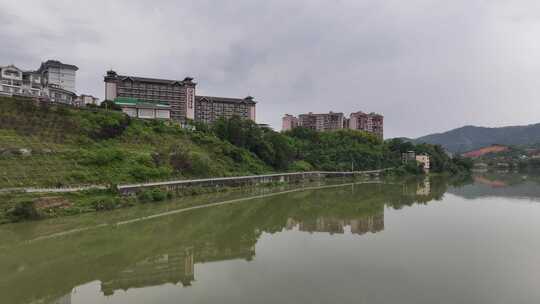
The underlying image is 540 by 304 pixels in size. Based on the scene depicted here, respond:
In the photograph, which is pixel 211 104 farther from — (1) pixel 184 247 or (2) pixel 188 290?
(2) pixel 188 290

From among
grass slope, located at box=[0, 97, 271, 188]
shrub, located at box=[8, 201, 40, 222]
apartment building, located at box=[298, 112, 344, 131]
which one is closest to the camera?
shrub, located at box=[8, 201, 40, 222]

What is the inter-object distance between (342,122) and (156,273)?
76.4m

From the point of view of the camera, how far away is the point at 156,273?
10516mm

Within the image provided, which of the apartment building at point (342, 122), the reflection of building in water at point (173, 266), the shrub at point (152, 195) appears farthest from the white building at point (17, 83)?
the apartment building at point (342, 122)

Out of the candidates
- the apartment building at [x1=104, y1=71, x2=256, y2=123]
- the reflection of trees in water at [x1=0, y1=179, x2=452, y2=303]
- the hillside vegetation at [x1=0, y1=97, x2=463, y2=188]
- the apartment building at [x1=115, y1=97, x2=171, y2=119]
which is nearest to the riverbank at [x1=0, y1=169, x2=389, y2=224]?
the hillside vegetation at [x1=0, y1=97, x2=463, y2=188]

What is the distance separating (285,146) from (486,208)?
1028 inches

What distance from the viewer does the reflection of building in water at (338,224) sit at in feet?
54.0

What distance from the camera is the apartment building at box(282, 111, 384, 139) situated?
270 feet

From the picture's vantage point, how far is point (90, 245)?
13.2 meters

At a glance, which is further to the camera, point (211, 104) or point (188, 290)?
point (211, 104)

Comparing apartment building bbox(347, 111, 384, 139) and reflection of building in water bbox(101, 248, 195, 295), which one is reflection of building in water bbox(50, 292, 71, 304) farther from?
apartment building bbox(347, 111, 384, 139)

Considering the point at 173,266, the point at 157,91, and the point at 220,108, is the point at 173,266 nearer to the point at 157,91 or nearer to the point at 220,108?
the point at 157,91

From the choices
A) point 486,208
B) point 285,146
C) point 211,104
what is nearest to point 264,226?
point 486,208

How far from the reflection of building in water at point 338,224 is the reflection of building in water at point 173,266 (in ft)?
13.7
